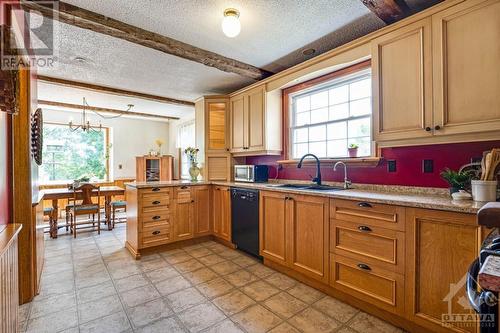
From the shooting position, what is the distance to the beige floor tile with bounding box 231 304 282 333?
5.65ft

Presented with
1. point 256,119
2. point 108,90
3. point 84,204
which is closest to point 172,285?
point 256,119

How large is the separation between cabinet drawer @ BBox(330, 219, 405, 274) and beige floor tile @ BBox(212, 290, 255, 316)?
0.87 m

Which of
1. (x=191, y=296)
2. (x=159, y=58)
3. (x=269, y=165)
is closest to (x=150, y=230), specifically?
(x=191, y=296)

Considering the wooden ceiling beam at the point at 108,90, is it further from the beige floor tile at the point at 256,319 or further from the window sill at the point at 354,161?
the beige floor tile at the point at 256,319

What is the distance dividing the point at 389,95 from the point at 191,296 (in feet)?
8.13

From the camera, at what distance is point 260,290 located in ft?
7.40

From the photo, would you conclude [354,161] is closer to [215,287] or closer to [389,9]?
[389,9]

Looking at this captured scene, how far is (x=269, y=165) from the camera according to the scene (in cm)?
366

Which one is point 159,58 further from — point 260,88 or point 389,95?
point 389,95

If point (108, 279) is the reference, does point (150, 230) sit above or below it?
above

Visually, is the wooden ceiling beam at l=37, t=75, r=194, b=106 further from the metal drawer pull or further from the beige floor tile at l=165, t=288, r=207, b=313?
the metal drawer pull

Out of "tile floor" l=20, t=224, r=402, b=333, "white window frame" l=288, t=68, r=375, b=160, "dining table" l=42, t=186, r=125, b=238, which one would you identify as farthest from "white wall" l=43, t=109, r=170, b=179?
"white window frame" l=288, t=68, r=375, b=160

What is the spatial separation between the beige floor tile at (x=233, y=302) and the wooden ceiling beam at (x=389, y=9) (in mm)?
2622

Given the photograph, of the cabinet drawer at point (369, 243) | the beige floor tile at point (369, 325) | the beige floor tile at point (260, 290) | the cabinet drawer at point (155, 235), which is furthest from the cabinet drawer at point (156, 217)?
the beige floor tile at point (369, 325)
